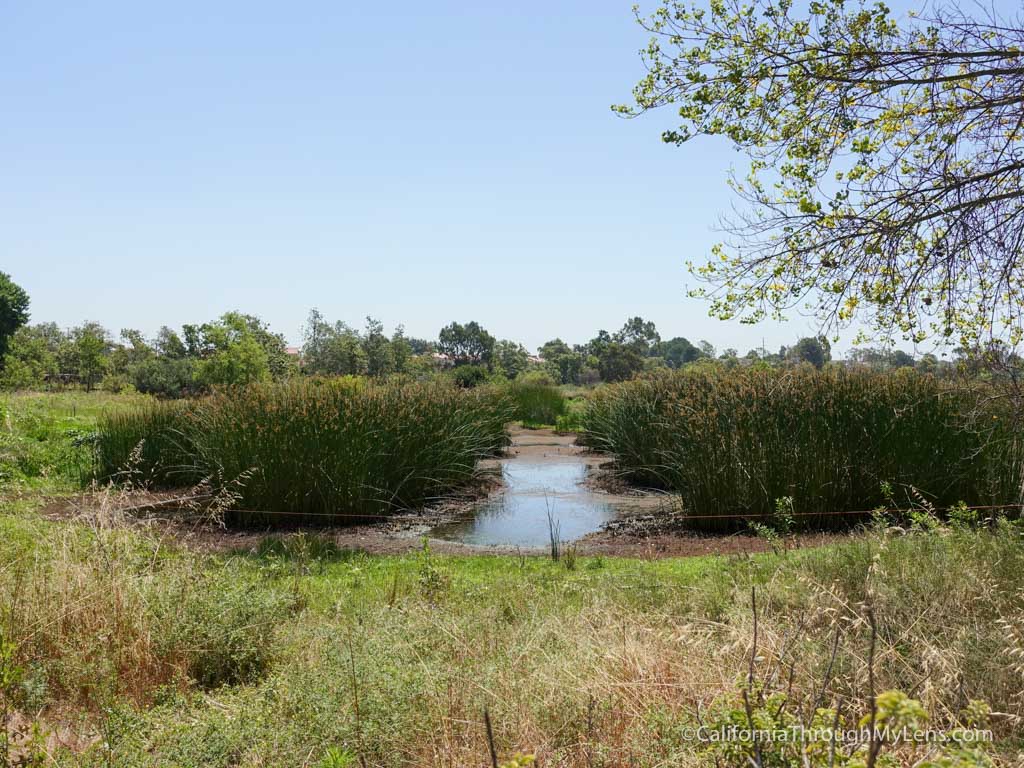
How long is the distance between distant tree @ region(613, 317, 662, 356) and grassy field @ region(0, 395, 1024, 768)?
313 ft

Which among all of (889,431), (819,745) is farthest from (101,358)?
(819,745)

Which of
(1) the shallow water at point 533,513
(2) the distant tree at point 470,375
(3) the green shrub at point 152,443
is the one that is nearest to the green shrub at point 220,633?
(1) the shallow water at point 533,513

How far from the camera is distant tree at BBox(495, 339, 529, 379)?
72.7 meters

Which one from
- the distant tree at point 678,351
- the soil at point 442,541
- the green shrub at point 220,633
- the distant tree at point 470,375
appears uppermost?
the distant tree at point 678,351

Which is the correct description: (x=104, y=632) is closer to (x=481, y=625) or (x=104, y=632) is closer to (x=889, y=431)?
(x=481, y=625)

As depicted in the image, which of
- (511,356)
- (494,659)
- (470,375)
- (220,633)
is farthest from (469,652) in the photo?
(511,356)

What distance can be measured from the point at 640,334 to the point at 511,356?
40821mm

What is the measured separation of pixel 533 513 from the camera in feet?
37.3

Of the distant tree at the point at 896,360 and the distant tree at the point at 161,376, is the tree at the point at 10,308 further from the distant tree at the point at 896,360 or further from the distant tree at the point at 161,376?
the distant tree at the point at 896,360

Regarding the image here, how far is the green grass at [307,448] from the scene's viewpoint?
9.95 metres

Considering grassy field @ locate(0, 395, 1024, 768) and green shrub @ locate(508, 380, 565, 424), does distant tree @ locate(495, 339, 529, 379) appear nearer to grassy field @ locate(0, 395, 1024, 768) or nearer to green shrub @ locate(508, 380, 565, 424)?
green shrub @ locate(508, 380, 565, 424)

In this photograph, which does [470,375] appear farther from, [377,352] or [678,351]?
[678,351]

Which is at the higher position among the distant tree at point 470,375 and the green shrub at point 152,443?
the distant tree at point 470,375

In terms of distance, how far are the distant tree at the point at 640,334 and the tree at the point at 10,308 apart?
221 ft
